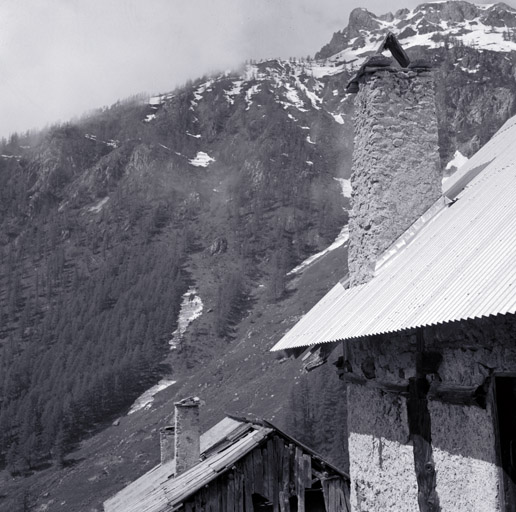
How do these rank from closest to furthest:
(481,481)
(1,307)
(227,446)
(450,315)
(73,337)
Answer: (450,315) < (481,481) < (227,446) < (73,337) < (1,307)

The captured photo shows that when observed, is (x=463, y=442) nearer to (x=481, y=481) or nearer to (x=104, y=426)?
(x=481, y=481)

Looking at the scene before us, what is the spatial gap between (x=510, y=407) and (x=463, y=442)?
630 millimetres

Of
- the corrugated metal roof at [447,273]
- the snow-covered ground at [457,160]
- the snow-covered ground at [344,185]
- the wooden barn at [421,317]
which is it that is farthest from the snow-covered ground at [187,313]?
the corrugated metal roof at [447,273]

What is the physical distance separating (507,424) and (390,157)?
509cm

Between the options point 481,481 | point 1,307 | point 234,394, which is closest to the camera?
point 481,481

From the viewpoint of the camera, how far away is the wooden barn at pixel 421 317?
5.45 metres

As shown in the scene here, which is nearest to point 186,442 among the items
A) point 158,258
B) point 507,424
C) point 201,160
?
point 507,424

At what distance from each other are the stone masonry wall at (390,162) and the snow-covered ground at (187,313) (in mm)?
91460

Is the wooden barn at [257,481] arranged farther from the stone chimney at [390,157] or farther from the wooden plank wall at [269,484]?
the stone chimney at [390,157]

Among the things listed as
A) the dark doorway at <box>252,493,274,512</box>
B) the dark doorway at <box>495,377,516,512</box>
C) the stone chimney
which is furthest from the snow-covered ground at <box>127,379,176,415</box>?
the dark doorway at <box>495,377,516,512</box>

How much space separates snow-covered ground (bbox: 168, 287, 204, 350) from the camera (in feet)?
335

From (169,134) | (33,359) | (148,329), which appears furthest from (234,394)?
(169,134)

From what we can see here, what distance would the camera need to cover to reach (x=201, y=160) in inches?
7008

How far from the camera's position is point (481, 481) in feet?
18.3
